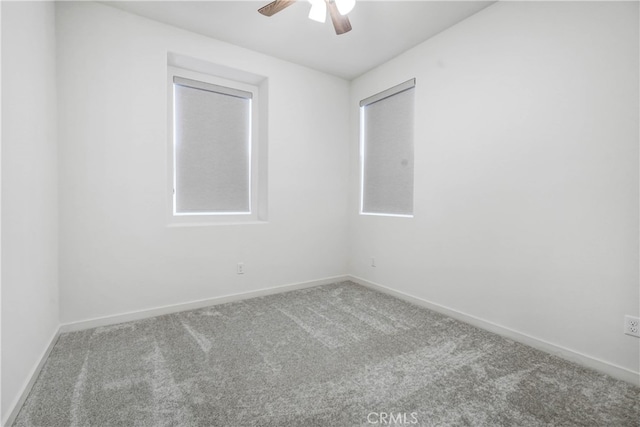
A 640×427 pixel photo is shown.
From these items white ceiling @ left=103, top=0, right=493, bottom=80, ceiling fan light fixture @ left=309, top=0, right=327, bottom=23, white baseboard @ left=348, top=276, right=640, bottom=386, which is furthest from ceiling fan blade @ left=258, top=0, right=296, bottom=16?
white baseboard @ left=348, top=276, right=640, bottom=386

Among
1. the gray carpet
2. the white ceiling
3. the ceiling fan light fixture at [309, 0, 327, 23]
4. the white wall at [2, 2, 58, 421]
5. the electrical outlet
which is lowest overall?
the gray carpet

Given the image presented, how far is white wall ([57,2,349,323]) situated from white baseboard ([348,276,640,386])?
165 centimetres

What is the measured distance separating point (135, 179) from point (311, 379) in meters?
2.16

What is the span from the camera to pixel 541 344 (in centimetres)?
208

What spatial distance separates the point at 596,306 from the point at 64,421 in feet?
9.83

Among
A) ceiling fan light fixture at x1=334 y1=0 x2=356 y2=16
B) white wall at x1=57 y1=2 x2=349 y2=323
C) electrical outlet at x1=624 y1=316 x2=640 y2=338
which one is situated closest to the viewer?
electrical outlet at x1=624 y1=316 x2=640 y2=338

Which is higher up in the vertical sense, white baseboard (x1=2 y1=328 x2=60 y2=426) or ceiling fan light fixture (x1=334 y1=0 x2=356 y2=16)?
ceiling fan light fixture (x1=334 y1=0 x2=356 y2=16)

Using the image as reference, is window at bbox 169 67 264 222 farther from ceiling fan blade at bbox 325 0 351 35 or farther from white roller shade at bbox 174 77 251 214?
ceiling fan blade at bbox 325 0 351 35

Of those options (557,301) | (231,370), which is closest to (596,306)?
(557,301)

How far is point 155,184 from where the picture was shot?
2.62m

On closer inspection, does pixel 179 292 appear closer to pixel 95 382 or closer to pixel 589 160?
pixel 95 382

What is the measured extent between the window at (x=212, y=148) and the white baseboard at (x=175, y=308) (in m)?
0.83

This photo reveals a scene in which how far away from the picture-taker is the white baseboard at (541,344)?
1745 millimetres

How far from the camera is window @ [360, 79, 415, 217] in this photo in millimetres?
3164
